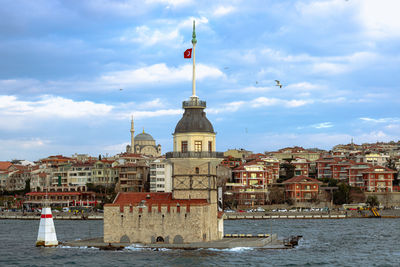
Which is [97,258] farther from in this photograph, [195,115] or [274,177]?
[274,177]

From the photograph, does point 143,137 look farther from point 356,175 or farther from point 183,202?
point 183,202

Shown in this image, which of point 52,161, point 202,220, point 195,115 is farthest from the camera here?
point 52,161

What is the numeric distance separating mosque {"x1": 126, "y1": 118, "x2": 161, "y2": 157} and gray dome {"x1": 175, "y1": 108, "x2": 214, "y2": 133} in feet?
436

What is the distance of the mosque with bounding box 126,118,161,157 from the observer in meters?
179

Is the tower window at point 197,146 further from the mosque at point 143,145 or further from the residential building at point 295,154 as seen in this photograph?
the mosque at point 143,145

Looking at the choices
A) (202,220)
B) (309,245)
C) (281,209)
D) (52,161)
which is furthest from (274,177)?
(202,220)

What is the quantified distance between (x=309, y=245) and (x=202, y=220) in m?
11.4

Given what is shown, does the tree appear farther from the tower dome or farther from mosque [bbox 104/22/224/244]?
the tower dome

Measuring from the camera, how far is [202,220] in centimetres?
4166

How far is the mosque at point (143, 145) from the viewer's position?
588 ft

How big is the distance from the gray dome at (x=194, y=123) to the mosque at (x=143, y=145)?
133 m

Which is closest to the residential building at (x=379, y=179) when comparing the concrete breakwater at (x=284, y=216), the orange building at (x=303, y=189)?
the orange building at (x=303, y=189)

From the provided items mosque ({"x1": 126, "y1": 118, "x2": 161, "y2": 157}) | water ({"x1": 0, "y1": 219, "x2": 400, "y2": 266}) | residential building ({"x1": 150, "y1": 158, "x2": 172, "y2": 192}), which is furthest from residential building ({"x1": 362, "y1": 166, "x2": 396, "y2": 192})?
mosque ({"x1": 126, "y1": 118, "x2": 161, "y2": 157})

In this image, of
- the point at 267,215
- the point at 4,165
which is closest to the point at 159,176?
the point at 267,215
